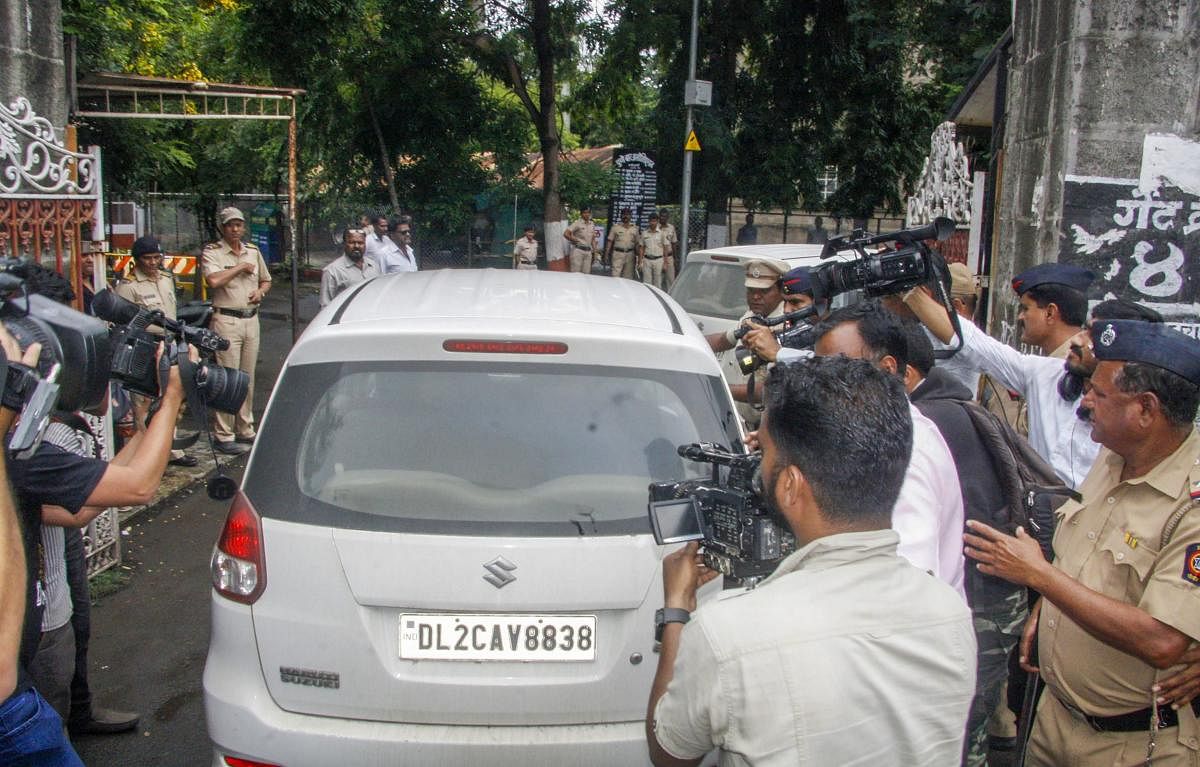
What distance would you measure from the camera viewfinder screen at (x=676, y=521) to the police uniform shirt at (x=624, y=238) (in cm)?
1948

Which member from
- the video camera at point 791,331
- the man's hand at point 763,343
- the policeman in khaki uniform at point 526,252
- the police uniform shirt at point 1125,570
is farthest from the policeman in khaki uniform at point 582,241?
the police uniform shirt at point 1125,570

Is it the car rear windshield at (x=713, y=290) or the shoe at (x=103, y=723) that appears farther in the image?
the car rear windshield at (x=713, y=290)

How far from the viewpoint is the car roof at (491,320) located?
121 inches

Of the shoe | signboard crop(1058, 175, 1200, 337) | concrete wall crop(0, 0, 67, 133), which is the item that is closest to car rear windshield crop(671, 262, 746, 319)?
signboard crop(1058, 175, 1200, 337)

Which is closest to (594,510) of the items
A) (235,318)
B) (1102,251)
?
(1102,251)

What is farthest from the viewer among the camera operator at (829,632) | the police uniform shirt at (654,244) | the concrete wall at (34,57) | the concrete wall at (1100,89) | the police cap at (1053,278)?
the police uniform shirt at (654,244)

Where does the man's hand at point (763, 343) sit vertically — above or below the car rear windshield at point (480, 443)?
above

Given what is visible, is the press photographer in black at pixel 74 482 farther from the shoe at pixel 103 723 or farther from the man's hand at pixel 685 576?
the shoe at pixel 103 723

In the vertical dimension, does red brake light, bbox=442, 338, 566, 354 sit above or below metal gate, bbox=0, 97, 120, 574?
below

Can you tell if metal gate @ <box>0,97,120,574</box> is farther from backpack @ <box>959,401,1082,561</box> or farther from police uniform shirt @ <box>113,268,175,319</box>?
backpack @ <box>959,401,1082,561</box>

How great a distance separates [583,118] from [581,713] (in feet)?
68.7

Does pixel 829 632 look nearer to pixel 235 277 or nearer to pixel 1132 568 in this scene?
pixel 1132 568

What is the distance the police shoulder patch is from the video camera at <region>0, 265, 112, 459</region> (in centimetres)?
240

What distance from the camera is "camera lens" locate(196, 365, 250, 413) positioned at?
3012 millimetres
